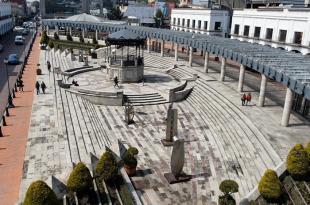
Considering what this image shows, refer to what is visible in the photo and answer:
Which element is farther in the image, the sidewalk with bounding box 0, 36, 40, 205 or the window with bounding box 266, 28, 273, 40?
the window with bounding box 266, 28, 273, 40

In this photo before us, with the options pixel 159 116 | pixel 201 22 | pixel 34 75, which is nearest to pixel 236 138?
pixel 159 116

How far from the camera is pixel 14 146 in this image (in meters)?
23.8

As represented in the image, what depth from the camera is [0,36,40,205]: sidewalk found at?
18422 mm

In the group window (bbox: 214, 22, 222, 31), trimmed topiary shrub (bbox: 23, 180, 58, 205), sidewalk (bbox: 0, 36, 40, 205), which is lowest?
sidewalk (bbox: 0, 36, 40, 205)

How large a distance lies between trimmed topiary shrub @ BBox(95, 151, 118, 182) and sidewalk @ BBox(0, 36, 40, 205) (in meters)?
4.80

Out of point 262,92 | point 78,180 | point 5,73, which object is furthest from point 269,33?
point 78,180

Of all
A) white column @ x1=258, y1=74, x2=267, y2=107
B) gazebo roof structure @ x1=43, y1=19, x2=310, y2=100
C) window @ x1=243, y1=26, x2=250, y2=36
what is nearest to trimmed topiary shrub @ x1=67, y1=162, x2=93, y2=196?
gazebo roof structure @ x1=43, y1=19, x2=310, y2=100

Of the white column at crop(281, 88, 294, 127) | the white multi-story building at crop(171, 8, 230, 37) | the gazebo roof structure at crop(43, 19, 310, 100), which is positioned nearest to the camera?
the gazebo roof structure at crop(43, 19, 310, 100)

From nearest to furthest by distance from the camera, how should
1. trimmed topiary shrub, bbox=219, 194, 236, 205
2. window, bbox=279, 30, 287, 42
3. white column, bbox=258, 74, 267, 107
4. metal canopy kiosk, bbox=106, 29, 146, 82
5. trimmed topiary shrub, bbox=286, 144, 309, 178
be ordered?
trimmed topiary shrub, bbox=219, 194, 236, 205
trimmed topiary shrub, bbox=286, 144, 309, 178
white column, bbox=258, 74, 267, 107
metal canopy kiosk, bbox=106, 29, 146, 82
window, bbox=279, 30, 287, 42

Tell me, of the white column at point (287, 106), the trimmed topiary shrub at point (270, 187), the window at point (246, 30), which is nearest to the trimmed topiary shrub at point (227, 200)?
the trimmed topiary shrub at point (270, 187)

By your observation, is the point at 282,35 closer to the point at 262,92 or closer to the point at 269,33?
the point at 269,33

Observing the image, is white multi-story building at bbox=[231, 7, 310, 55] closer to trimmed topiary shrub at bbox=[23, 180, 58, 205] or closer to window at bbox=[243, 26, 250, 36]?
window at bbox=[243, 26, 250, 36]

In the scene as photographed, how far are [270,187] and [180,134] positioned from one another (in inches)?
498

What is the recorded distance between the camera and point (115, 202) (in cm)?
1775
